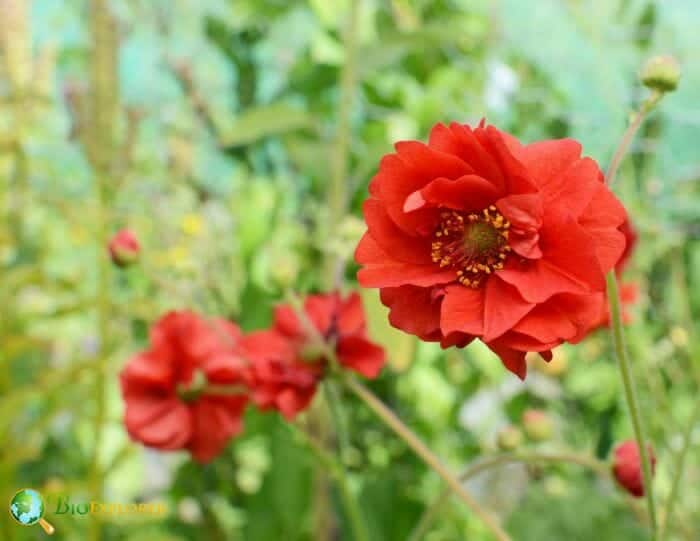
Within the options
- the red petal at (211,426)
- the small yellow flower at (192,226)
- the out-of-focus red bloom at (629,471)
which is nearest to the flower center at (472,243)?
the out-of-focus red bloom at (629,471)

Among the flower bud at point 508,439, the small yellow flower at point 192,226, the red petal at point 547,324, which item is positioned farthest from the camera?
the small yellow flower at point 192,226

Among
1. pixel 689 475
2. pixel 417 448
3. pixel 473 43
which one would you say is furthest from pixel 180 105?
pixel 417 448

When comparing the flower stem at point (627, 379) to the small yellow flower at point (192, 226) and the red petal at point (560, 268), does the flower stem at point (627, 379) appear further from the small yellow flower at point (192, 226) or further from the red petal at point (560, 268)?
the small yellow flower at point (192, 226)

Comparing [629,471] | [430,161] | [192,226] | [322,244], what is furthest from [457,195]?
[192,226]

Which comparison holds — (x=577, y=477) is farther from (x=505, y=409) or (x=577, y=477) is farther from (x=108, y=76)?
(x=108, y=76)

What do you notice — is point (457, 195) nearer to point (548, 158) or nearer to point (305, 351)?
point (548, 158)

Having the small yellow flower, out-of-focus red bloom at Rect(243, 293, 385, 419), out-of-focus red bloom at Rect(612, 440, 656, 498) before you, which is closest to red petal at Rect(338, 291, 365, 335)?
out-of-focus red bloom at Rect(243, 293, 385, 419)

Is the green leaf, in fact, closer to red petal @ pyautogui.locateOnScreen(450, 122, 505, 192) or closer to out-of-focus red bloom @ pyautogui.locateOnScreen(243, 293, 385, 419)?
out-of-focus red bloom @ pyautogui.locateOnScreen(243, 293, 385, 419)
